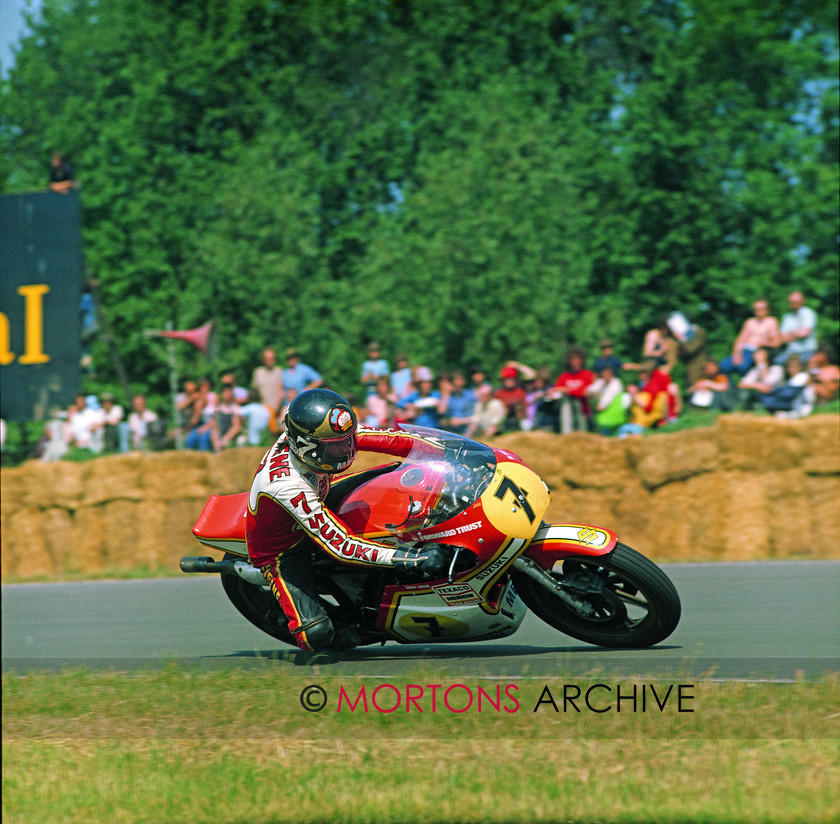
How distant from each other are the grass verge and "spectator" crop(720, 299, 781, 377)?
5322mm

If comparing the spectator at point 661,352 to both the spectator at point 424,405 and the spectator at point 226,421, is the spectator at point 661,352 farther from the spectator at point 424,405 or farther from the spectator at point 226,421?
the spectator at point 226,421

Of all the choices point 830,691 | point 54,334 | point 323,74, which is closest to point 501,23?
point 323,74

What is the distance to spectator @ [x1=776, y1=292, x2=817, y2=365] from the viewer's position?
9.88 m

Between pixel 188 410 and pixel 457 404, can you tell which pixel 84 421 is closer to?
pixel 188 410

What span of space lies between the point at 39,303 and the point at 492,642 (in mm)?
3664

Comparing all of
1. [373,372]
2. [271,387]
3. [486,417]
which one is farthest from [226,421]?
[486,417]

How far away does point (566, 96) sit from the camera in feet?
41.2

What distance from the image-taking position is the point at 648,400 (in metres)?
9.79

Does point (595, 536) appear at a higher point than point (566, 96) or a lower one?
lower

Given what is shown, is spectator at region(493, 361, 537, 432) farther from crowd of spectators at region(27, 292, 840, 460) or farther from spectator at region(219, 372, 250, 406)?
spectator at region(219, 372, 250, 406)

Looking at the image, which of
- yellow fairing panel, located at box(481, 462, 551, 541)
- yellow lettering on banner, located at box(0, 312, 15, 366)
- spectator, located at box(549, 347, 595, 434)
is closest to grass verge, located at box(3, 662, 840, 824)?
yellow fairing panel, located at box(481, 462, 551, 541)

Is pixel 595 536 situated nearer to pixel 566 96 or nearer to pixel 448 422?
pixel 448 422

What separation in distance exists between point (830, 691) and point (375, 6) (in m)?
5.48

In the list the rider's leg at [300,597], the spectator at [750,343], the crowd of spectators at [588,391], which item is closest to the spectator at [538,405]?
the crowd of spectators at [588,391]
